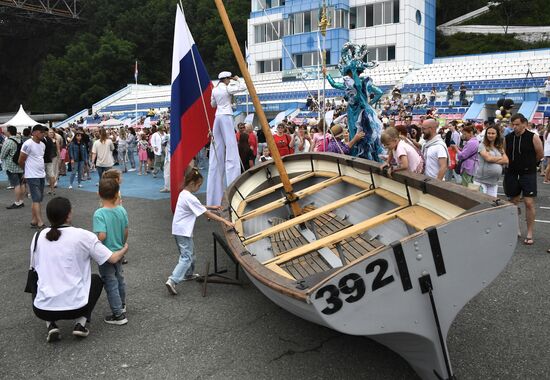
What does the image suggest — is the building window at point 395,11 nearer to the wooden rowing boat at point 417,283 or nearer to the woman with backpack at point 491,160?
the woman with backpack at point 491,160

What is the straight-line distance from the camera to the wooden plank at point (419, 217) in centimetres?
420

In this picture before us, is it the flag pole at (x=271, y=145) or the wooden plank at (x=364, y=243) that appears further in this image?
the flag pole at (x=271, y=145)

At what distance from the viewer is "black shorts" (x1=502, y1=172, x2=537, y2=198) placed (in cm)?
651

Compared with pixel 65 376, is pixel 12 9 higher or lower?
higher

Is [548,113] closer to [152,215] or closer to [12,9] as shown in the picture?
[152,215]

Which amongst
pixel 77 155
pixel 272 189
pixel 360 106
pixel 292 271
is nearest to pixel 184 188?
pixel 292 271

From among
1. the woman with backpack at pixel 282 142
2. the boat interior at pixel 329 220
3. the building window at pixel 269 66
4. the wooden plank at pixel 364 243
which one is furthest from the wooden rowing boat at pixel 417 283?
the building window at pixel 269 66

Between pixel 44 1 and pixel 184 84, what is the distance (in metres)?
83.9

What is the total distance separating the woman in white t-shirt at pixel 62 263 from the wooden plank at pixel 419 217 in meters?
2.64

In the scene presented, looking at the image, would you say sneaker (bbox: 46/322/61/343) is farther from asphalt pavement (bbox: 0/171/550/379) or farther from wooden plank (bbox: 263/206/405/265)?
wooden plank (bbox: 263/206/405/265)

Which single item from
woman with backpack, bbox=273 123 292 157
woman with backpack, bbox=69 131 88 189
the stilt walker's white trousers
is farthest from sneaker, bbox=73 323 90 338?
woman with backpack, bbox=69 131 88 189

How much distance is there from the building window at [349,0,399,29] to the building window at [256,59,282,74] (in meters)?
8.47

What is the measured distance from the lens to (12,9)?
72125mm

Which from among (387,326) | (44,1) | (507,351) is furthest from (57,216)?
(44,1)
